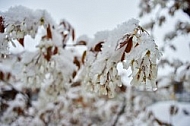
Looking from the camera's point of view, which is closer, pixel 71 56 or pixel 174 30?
pixel 71 56

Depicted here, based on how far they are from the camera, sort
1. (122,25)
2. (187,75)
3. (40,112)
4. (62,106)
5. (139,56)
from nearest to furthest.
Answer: (139,56) < (122,25) < (187,75) < (40,112) < (62,106)

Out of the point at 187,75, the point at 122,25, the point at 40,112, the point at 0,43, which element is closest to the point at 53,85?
the point at 0,43

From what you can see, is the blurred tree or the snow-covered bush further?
the blurred tree

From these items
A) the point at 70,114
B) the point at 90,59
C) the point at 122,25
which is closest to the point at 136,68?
the point at 122,25

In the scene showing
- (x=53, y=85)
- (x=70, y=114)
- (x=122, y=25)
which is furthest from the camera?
(x=70, y=114)

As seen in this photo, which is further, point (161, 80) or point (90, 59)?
point (161, 80)

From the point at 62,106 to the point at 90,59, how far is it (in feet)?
9.56

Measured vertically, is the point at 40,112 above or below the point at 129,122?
above

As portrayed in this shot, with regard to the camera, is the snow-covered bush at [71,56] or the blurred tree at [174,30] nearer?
the snow-covered bush at [71,56]

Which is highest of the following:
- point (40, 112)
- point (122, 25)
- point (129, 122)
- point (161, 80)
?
point (122, 25)

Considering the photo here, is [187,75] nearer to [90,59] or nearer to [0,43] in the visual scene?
[90,59]

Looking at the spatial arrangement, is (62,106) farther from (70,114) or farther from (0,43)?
(0,43)

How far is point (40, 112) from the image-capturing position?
324cm

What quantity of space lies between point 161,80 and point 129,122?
1310 millimetres
